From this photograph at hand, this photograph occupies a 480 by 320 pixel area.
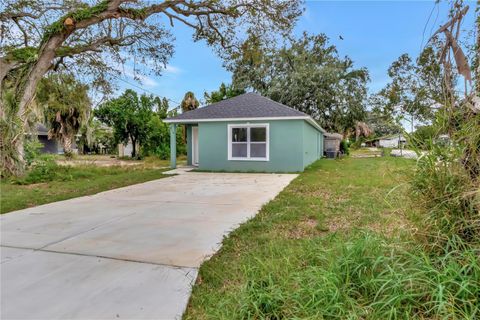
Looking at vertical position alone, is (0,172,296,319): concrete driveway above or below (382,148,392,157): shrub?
below

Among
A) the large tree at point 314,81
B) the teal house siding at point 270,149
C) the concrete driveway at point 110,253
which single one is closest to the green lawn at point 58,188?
the concrete driveway at point 110,253

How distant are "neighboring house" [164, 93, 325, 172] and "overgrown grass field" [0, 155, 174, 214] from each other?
3.01 metres

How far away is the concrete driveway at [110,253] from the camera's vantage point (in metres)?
2.41

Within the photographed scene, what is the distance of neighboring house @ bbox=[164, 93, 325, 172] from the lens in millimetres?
12289

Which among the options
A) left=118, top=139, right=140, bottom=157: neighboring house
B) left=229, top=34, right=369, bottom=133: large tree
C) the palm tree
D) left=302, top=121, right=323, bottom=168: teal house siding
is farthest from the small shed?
the palm tree

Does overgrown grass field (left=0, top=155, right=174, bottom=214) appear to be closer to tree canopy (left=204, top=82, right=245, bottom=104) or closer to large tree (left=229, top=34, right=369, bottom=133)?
large tree (left=229, top=34, right=369, bottom=133)

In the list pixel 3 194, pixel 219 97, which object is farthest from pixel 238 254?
pixel 219 97

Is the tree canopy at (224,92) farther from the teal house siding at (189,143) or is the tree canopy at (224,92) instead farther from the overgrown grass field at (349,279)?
the overgrown grass field at (349,279)

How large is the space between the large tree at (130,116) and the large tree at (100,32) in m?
8.80

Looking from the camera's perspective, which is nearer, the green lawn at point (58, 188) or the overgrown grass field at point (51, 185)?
the green lawn at point (58, 188)

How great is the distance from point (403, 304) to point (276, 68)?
25094mm

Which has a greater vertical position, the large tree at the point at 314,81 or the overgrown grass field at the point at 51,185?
the large tree at the point at 314,81

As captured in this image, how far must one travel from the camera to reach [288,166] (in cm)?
1241

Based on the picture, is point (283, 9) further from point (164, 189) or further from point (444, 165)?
point (444, 165)
